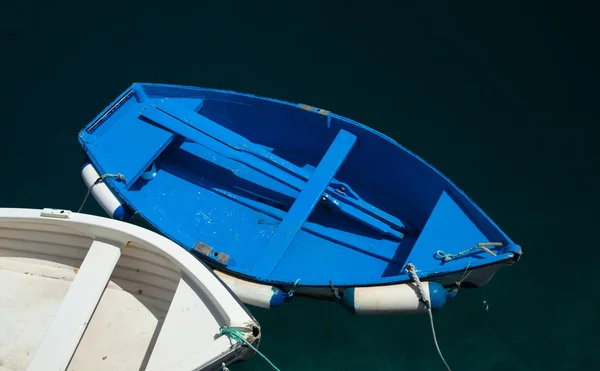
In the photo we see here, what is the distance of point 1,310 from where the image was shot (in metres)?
5.60

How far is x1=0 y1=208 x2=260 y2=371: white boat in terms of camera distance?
4617 mm

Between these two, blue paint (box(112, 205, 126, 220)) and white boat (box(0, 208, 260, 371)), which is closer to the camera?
white boat (box(0, 208, 260, 371))

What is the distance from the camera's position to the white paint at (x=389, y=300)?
5.34 metres

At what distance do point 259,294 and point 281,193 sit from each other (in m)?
1.61

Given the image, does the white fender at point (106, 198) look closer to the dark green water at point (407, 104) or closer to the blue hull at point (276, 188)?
the blue hull at point (276, 188)

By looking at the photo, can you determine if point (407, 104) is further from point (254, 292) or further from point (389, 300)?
point (254, 292)

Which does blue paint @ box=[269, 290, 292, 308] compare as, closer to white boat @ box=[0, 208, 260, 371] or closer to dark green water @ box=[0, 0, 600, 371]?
dark green water @ box=[0, 0, 600, 371]

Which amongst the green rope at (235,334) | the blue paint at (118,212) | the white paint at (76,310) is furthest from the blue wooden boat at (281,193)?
the green rope at (235,334)

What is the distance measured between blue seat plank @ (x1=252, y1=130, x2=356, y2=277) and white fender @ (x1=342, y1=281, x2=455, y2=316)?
0.98m

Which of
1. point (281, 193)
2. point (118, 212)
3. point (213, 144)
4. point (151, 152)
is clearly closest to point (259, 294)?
point (281, 193)

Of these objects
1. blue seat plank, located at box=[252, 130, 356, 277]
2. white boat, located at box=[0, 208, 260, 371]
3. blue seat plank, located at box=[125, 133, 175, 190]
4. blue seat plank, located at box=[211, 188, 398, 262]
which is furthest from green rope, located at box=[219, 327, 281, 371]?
blue seat plank, located at box=[125, 133, 175, 190]

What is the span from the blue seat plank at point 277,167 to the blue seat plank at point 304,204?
23 cm

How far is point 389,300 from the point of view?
17.5 ft

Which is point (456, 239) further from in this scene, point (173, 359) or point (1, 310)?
point (1, 310)
